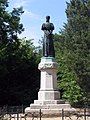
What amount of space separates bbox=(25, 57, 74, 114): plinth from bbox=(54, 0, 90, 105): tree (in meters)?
8.36

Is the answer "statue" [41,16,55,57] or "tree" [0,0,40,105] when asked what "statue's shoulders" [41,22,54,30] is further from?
"tree" [0,0,40,105]

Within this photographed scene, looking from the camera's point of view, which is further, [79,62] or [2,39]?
[2,39]

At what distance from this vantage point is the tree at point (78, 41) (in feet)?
129

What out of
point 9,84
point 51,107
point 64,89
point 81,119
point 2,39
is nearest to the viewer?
point 81,119

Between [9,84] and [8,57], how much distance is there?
3563 millimetres

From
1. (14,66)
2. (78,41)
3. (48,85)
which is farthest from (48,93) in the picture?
(14,66)

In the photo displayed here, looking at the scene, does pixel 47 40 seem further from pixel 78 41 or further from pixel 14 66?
pixel 14 66

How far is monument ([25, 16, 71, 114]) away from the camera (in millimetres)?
29375

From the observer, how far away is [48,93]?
1189 inches

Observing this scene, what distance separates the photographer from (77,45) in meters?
39.8

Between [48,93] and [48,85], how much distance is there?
715 millimetres

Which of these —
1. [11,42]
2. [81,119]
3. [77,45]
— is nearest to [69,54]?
[77,45]

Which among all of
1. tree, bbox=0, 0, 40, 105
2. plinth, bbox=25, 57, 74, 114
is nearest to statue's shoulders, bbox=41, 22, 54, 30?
plinth, bbox=25, 57, 74, 114

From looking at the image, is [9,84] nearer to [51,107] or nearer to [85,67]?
[85,67]
